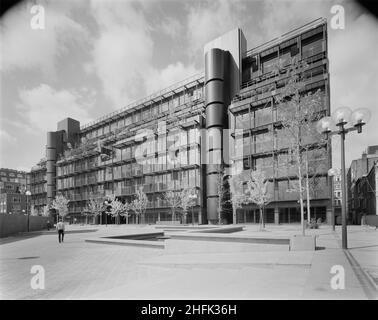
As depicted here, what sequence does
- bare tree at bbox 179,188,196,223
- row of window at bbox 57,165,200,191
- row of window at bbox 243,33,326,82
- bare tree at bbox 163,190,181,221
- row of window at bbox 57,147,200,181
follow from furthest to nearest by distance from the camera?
row of window at bbox 57,165,200,191
row of window at bbox 57,147,200,181
bare tree at bbox 163,190,181,221
bare tree at bbox 179,188,196,223
row of window at bbox 243,33,326,82

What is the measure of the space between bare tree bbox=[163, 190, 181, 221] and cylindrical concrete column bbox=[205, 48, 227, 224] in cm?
486

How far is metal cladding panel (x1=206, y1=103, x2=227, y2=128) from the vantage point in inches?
1810

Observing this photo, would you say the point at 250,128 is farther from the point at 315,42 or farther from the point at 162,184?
the point at 162,184

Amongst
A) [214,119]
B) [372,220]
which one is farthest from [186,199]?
[372,220]

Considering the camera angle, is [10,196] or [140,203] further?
[10,196]

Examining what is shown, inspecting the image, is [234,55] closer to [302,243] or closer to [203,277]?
[302,243]

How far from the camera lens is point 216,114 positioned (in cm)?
4606

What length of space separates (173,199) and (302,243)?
3820 cm

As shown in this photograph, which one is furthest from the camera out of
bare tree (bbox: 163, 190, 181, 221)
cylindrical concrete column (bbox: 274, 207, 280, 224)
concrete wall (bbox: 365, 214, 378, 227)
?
bare tree (bbox: 163, 190, 181, 221)

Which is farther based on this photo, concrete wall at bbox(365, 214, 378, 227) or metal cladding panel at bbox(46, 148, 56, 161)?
metal cladding panel at bbox(46, 148, 56, 161)

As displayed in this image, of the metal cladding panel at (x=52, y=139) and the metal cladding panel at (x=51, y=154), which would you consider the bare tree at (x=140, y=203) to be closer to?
the metal cladding panel at (x=51, y=154)

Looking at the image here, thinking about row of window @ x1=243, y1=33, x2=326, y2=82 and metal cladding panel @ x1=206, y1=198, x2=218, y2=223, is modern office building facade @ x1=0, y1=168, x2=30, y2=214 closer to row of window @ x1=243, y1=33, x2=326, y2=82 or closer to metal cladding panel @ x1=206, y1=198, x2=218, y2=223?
metal cladding panel @ x1=206, y1=198, x2=218, y2=223

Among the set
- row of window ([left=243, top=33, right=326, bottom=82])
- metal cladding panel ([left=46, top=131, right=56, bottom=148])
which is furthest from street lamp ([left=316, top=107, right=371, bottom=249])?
metal cladding panel ([left=46, top=131, right=56, bottom=148])

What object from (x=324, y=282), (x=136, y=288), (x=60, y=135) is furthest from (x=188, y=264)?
(x=60, y=135)
